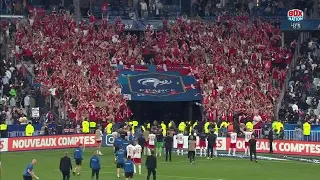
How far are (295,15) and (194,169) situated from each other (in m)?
24.8

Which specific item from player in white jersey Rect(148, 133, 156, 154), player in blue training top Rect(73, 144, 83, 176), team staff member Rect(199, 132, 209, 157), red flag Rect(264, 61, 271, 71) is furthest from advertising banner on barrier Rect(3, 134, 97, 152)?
red flag Rect(264, 61, 271, 71)

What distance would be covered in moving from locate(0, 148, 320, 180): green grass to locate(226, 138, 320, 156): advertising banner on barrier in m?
2.45

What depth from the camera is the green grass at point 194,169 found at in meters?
46.8

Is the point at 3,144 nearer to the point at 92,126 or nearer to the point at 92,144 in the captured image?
the point at 92,144

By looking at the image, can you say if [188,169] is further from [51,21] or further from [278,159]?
[51,21]

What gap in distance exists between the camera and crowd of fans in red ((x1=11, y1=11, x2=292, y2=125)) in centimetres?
6662

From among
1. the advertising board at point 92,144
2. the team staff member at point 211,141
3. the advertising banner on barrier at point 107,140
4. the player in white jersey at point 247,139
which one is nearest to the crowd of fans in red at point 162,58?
the advertising banner on barrier at point 107,140

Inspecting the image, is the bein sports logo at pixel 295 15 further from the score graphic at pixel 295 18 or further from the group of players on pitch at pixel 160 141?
the group of players on pitch at pixel 160 141

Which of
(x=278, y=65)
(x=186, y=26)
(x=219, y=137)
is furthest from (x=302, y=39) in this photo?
(x=219, y=137)

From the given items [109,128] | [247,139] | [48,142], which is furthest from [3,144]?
[247,139]

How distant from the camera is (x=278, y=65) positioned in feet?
238

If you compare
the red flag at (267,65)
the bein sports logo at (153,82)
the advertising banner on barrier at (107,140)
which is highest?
the red flag at (267,65)

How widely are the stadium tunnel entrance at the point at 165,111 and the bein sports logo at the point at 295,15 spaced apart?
405 inches

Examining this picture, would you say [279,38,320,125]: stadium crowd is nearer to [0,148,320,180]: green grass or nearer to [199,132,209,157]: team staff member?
[199,132,209,157]: team staff member
